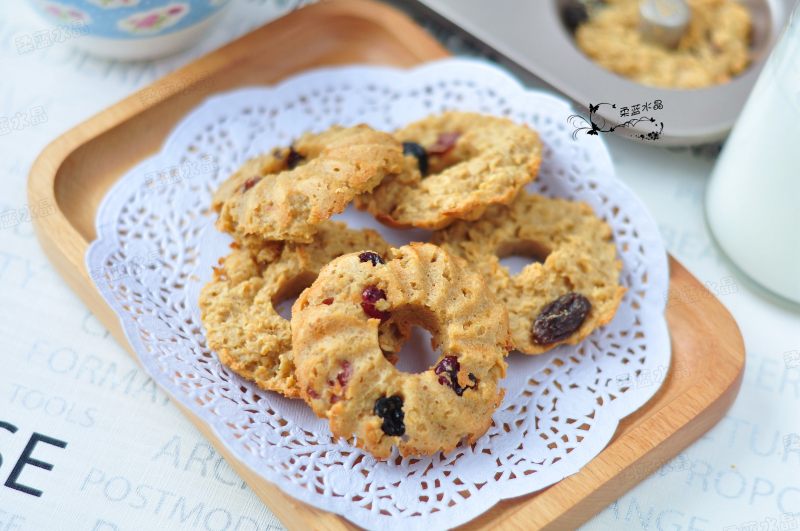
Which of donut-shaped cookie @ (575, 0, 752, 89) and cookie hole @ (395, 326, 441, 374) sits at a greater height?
donut-shaped cookie @ (575, 0, 752, 89)

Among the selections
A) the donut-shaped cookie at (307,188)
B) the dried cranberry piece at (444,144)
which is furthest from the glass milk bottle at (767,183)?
the donut-shaped cookie at (307,188)

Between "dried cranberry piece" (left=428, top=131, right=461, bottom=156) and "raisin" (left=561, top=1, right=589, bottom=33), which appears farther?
"raisin" (left=561, top=1, right=589, bottom=33)

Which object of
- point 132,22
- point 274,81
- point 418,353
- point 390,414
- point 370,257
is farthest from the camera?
point 274,81

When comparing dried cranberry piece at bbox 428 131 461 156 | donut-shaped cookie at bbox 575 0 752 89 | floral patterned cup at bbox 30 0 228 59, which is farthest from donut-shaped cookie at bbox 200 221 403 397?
donut-shaped cookie at bbox 575 0 752 89

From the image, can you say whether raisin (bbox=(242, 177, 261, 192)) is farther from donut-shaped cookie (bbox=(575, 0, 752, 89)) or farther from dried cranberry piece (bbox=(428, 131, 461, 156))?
donut-shaped cookie (bbox=(575, 0, 752, 89))

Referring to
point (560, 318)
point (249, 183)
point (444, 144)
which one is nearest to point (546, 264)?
point (560, 318)

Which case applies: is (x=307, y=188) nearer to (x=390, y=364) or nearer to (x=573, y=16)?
(x=390, y=364)
